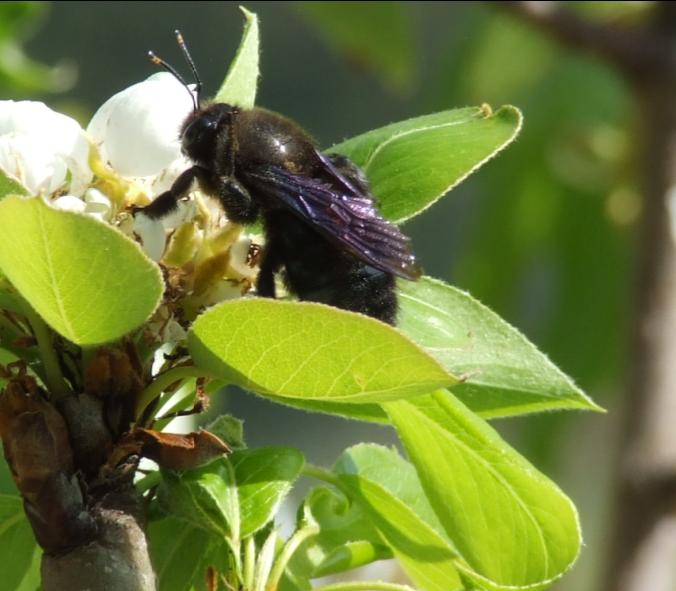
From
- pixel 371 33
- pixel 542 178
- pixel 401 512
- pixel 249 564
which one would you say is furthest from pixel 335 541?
pixel 542 178

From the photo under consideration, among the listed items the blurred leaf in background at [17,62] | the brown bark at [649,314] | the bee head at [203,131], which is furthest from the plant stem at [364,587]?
the blurred leaf in background at [17,62]

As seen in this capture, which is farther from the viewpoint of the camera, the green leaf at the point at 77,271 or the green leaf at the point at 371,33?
the green leaf at the point at 371,33

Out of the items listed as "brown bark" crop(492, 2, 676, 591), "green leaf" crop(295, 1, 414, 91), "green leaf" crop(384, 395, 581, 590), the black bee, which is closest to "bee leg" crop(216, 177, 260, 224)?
the black bee

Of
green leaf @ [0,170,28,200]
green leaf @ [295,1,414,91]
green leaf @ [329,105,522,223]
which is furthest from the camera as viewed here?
green leaf @ [295,1,414,91]

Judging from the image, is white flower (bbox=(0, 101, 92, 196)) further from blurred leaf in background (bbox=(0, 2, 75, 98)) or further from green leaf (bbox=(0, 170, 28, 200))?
blurred leaf in background (bbox=(0, 2, 75, 98))

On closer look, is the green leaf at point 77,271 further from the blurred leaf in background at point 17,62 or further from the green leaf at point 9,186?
the blurred leaf in background at point 17,62

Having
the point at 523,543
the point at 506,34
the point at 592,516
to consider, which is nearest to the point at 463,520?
the point at 523,543
